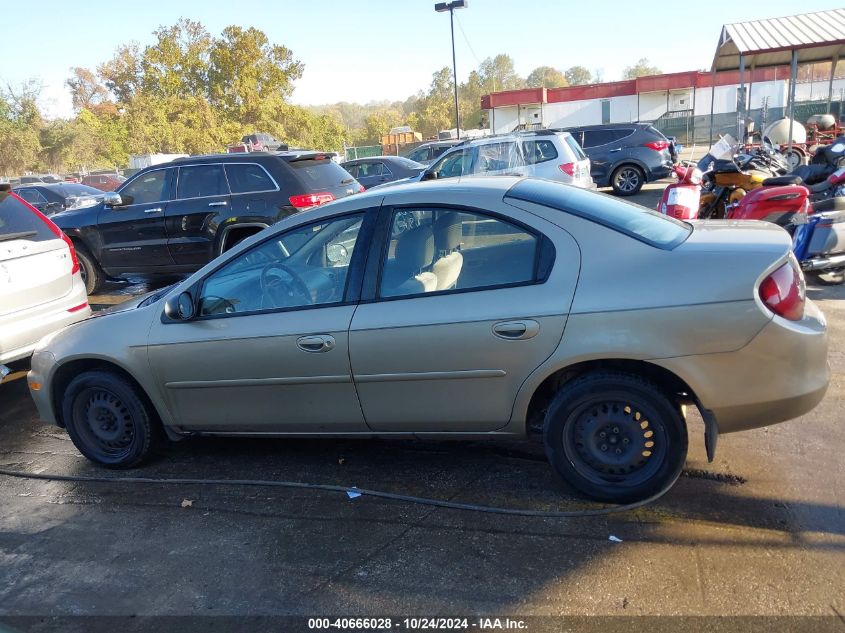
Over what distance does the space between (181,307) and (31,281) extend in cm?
255

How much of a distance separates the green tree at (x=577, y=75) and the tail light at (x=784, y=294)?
431 feet

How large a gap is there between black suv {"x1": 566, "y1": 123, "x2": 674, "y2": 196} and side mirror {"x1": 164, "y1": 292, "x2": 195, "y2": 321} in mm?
13897

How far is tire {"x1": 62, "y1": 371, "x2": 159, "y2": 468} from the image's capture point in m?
4.09

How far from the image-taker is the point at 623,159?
16.1 meters

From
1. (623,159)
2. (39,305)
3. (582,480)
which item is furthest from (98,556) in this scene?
(623,159)

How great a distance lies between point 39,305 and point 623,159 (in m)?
13.7

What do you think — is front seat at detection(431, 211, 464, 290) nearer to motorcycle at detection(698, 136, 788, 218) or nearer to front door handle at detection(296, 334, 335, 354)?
front door handle at detection(296, 334, 335, 354)

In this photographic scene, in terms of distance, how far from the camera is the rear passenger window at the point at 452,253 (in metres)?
3.33

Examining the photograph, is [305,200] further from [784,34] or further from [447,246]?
[784,34]

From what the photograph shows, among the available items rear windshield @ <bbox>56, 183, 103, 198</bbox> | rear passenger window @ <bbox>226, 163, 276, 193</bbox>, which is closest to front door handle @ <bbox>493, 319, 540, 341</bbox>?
rear passenger window @ <bbox>226, 163, 276, 193</bbox>

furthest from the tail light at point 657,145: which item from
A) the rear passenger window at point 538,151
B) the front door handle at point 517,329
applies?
the front door handle at point 517,329

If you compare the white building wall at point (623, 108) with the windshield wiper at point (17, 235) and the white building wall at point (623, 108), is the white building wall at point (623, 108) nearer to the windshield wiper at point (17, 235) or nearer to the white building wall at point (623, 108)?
the white building wall at point (623, 108)

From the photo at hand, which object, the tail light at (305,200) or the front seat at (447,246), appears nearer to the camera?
the front seat at (447,246)

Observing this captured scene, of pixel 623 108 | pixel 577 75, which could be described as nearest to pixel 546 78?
pixel 577 75
